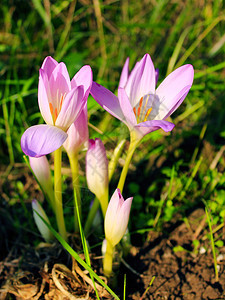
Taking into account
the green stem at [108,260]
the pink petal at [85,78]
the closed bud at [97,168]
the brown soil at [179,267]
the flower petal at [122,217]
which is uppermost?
the pink petal at [85,78]

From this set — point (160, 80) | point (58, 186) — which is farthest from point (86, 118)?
point (160, 80)

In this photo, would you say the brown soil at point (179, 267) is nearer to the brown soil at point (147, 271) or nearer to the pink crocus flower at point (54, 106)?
the brown soil at point (147, 271)

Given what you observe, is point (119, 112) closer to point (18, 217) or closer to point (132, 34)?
point (18, 217)

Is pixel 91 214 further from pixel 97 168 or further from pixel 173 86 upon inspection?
pixel 173 86

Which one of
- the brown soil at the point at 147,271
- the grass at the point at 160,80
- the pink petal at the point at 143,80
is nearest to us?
the pink petal at the point at 143,80

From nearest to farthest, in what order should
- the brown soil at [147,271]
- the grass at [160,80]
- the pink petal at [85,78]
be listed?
the pink petal at [85,78] → the brown soil at [147,271] → the grass at [160,80]

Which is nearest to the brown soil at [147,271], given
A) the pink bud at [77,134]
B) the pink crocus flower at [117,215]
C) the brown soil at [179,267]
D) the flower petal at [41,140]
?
the brown soil at [179,267]

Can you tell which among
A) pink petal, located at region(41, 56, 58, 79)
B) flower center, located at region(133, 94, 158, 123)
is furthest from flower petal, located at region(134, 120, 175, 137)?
pink petal, located at region(41, 56, 58, 79)
